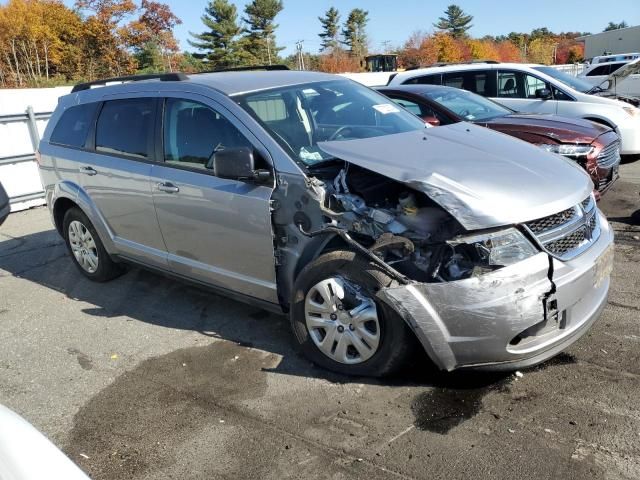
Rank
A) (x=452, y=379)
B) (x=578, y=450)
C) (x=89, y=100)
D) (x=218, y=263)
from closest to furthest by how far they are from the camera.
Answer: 1. (x=578, y=450)
2. (x=452, y=379)
3. (x=218, y=263)
4. (x=89, y=100)

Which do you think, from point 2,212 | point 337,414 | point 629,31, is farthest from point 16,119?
point 629,31

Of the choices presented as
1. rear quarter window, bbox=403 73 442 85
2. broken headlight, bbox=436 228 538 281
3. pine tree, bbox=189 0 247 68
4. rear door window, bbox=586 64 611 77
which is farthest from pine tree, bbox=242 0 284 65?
broken headlight, bbox=436 228 538 281

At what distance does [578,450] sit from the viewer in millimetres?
2709

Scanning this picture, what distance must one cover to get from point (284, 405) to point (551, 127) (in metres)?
5.06

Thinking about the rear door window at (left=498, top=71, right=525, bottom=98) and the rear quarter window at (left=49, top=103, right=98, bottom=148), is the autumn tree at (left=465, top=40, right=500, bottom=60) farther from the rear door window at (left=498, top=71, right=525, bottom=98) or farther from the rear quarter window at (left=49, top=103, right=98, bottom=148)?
the rear quarter window at (left=49, top=103, right=98, bottom=148)

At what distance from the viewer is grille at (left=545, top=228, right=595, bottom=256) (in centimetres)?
308

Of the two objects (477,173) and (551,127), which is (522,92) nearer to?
(551,127)

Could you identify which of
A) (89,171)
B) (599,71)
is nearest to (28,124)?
(89,171)

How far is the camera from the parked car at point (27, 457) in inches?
65.1

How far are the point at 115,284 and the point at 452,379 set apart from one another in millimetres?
3619

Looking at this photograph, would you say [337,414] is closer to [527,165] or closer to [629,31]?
[527,165]

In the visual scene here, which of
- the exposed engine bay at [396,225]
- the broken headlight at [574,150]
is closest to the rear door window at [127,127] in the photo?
the exposed engine bay at [396,225]

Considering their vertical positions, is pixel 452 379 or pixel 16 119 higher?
pixel 16 119

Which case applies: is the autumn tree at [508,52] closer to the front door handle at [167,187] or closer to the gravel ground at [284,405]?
the gravel ground at [284,405]
